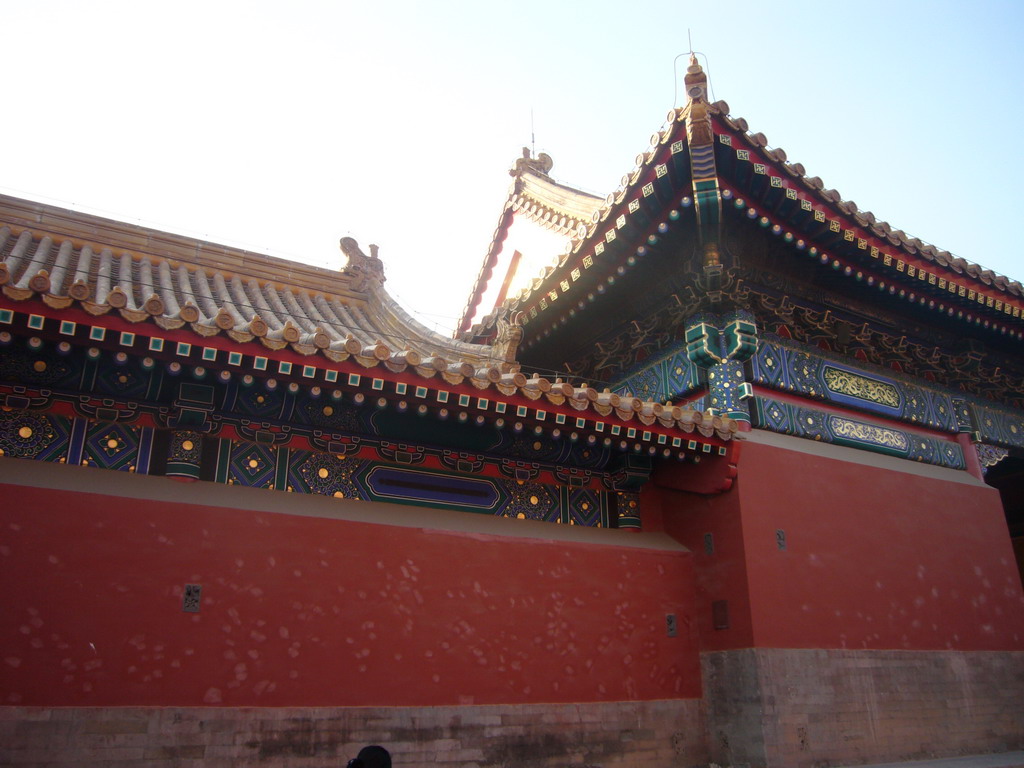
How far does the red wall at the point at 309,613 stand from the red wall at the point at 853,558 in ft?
2.46

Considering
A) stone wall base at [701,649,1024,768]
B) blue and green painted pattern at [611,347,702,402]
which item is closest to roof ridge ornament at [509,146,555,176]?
blue and green painted pattern at [611,347,702,402]

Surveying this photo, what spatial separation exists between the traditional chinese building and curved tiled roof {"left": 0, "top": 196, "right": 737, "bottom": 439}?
0.03 meters

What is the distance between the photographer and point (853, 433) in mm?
8242

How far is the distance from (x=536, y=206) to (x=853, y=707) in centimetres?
801

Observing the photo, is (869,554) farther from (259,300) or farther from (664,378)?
(259,300)

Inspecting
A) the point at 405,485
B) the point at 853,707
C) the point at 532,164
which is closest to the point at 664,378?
the point at 405,485

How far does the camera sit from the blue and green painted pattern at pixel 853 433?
7738mm

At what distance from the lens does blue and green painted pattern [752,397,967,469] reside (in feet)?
25.4

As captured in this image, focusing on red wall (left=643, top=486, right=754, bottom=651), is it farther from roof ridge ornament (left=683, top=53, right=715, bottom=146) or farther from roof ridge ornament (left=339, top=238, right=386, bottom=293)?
roof ridge ornament (left=339, top=238, right=386, bottom=293)

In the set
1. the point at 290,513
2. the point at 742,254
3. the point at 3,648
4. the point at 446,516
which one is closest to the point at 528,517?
the point at 446,516

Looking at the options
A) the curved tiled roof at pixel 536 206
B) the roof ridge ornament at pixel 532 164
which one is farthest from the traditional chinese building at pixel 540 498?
the roof ridge ornament at pixel 532 164

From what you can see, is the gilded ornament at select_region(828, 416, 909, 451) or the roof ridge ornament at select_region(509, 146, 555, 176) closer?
the gilded ornament at select_region(828, 416, 909, 451)

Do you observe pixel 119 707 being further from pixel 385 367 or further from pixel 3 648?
pixel 385 367

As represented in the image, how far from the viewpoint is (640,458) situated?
751 cm
